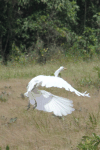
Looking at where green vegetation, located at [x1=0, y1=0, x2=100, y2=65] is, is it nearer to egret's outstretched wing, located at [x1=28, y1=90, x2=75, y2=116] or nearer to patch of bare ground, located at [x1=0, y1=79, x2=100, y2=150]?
patch of bare ground, located at [x1=0, y1=79, x2=100, y2=150]

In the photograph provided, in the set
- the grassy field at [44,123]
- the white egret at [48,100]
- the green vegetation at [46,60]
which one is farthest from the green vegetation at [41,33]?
the white egret at [48,100]

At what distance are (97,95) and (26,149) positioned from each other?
273 cm

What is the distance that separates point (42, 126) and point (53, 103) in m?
0.44

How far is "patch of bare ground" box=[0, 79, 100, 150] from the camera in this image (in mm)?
3420

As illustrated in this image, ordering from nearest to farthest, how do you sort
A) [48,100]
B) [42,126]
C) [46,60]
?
[42,126], [48,100], [46,60]

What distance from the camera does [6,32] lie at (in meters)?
12.4

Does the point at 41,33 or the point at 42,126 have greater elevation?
the point at 41,33

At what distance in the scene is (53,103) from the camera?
4.12m

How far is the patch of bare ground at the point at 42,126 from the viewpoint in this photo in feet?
11.2

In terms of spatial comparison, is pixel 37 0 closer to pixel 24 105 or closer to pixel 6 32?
pixel 6 32

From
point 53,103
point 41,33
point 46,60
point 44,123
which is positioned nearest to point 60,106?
point 53,103

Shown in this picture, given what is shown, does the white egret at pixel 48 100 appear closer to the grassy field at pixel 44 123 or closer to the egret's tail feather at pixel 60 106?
the egret's tail feather at pixel 60 106

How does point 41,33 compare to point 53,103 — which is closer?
point 53,103

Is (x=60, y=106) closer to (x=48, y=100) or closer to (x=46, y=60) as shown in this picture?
(x=48, y=100)
